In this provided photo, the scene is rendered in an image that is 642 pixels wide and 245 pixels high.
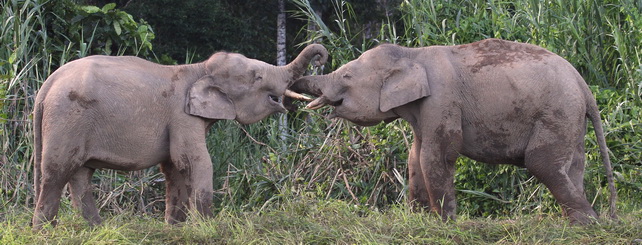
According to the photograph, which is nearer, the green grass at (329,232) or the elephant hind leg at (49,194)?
the green grass at (329,232)

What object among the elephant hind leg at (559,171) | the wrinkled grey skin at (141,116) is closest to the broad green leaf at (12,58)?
the wrinkled grey skin at (141,116)

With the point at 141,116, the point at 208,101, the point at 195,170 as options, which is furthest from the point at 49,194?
the point at 208,101

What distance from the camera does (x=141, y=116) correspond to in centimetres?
639

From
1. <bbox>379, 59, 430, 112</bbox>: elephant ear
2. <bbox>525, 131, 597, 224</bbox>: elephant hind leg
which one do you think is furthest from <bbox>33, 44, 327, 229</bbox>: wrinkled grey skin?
<bbox>525, 131, 597, 224</bbox>: elephant hind leg

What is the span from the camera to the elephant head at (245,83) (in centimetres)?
668

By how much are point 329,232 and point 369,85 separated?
127 cm

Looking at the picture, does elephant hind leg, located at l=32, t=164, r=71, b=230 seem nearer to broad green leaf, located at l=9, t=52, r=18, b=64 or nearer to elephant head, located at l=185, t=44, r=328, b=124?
elephant head, located at l=185, t=44, r=328, b=124

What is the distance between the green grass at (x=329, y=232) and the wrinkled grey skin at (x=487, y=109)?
305 mm

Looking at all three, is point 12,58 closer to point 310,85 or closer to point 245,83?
point 245,83

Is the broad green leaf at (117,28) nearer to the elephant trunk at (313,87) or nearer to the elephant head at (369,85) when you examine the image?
the elephant trunk at (313,87)

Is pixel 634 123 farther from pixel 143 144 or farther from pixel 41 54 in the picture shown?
pixel 41 54

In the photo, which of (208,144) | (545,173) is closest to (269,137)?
(208,144)

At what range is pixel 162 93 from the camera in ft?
21.3

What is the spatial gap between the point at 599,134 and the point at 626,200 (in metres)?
1.14
